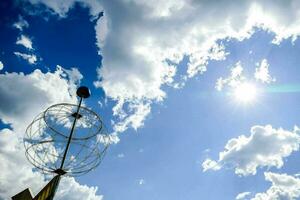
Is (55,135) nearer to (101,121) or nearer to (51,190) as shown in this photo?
(101,121)

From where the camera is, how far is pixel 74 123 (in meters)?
16.3

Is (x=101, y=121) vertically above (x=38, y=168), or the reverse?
(x=101, y=121)

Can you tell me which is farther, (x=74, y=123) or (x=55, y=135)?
(x=55, y=135)

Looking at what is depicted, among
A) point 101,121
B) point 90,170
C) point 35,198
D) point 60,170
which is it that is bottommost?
point 35,198

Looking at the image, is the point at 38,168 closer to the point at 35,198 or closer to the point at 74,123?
the point at 35,198

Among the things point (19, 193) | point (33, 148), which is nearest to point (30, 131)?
point (33, 148)

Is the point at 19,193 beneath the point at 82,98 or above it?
beneath

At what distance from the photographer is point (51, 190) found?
14.1 meters

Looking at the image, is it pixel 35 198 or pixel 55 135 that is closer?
pixel 35 198

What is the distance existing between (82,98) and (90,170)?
381 cm

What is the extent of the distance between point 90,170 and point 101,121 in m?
2.64

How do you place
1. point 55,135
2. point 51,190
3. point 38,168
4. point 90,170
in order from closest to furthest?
1. point 51,190
2. point 38,168
3. point 90,170
4. point 55,135

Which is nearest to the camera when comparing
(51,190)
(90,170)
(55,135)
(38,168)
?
A: (51,190)

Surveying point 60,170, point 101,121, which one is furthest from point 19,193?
point 101,121
